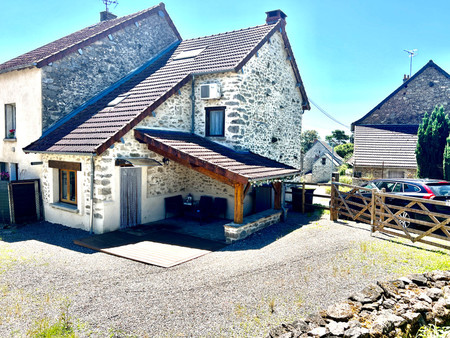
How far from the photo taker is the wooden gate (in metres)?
7.96

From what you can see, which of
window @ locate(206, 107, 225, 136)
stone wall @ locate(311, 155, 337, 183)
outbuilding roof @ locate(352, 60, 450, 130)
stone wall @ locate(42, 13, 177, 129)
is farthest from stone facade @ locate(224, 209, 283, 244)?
stone wall @ locate(311, 155, 337, 183)

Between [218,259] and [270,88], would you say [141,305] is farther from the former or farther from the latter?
[270,88]

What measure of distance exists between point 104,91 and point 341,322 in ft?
42.6

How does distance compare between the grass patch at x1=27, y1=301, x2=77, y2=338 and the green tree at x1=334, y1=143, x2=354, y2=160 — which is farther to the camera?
the green tree at x1=334, y1=143, x2=354, y2=160

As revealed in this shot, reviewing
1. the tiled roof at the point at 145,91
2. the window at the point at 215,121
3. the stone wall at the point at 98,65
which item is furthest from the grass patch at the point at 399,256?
the stone wall at the point at 98,65

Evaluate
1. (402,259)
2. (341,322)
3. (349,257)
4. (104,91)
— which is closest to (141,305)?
(341,322)

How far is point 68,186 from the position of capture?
1084 cm

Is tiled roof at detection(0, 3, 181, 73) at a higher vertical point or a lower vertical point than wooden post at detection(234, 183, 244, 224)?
higher

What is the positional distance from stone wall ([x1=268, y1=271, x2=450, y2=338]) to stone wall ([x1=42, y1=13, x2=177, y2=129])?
1150 centimetres

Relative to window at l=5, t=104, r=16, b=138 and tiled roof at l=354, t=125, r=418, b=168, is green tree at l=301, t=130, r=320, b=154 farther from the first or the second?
window at l=5, t=104, r=16, b=138

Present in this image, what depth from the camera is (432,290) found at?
536 centimetres

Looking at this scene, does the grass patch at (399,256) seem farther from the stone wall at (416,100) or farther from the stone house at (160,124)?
the stone wall at (416,100)

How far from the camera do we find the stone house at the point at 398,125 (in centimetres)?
1948

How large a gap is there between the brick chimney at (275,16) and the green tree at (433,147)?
972 cm
